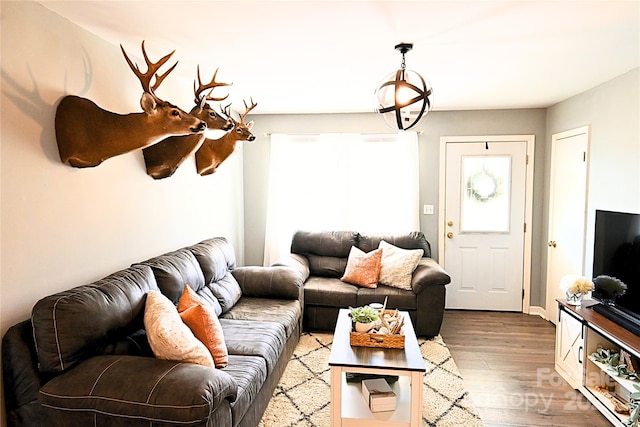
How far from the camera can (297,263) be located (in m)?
4.34

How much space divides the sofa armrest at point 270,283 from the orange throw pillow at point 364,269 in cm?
67

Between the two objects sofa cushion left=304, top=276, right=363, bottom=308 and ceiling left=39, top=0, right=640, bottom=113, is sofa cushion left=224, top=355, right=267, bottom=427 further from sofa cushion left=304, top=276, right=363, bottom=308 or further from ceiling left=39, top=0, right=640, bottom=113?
Result: ceiling left=39, top=0, right=640, bottom=113

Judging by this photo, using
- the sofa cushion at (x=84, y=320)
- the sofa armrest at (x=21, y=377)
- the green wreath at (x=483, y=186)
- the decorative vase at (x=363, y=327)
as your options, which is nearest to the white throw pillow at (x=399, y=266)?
the green wreath at (x=483, y=186)

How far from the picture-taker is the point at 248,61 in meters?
2.96

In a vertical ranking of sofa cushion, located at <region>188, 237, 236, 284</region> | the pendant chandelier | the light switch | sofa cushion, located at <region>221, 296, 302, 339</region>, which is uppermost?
the pendant chandelier

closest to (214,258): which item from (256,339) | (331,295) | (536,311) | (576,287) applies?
(256,339)

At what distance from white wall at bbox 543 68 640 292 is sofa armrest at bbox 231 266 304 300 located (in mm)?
2637

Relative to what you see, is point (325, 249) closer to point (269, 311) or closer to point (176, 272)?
point (269, 311)

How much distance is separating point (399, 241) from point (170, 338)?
120 inches

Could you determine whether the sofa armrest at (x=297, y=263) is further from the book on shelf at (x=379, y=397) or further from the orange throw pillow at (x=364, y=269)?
the book on shelf at (x=379, y=397)

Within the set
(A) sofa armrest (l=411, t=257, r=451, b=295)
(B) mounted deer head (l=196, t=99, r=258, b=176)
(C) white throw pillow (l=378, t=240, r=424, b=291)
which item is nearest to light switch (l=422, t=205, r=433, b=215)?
(C) white throw pillow (l=378, t=240, r=424, b=291)

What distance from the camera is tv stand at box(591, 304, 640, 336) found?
8.67 ft

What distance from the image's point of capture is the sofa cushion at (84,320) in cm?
180

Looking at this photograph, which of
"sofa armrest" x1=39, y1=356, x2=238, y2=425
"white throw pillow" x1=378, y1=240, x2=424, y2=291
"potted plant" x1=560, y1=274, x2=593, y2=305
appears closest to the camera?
"sofa armrest" x1=39, y1=356, x2=238, y2=425
